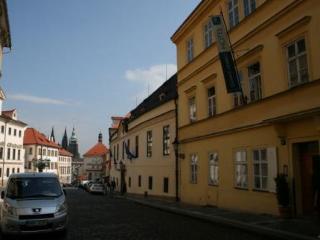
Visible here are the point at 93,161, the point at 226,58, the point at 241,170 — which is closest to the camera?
the point at 226,58

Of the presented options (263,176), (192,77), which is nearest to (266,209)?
(263,176)

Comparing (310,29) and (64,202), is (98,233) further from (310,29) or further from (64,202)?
(310,29)

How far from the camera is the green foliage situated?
1427 centimetres

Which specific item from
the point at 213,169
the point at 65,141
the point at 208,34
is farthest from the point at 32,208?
the point at 65,141

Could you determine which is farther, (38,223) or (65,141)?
(65,141)

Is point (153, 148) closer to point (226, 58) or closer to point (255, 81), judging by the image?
point (226, 58)

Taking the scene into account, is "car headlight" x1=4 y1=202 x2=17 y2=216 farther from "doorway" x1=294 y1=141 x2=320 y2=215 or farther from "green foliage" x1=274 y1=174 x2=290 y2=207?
"doorway" x1=294 y1=141 x2=320 y2=215

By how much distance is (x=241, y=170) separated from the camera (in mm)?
18312

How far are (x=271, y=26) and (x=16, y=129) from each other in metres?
72.3

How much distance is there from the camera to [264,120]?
51.1ft

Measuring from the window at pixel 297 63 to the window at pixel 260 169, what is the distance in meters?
3.47

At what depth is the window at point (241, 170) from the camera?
58.7ft

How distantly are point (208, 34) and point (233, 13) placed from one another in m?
3.09

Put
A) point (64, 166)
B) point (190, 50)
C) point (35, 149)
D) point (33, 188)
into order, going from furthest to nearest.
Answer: point (64, 166) < point (35, 149) < point (190, 50) < point (33, 188)
